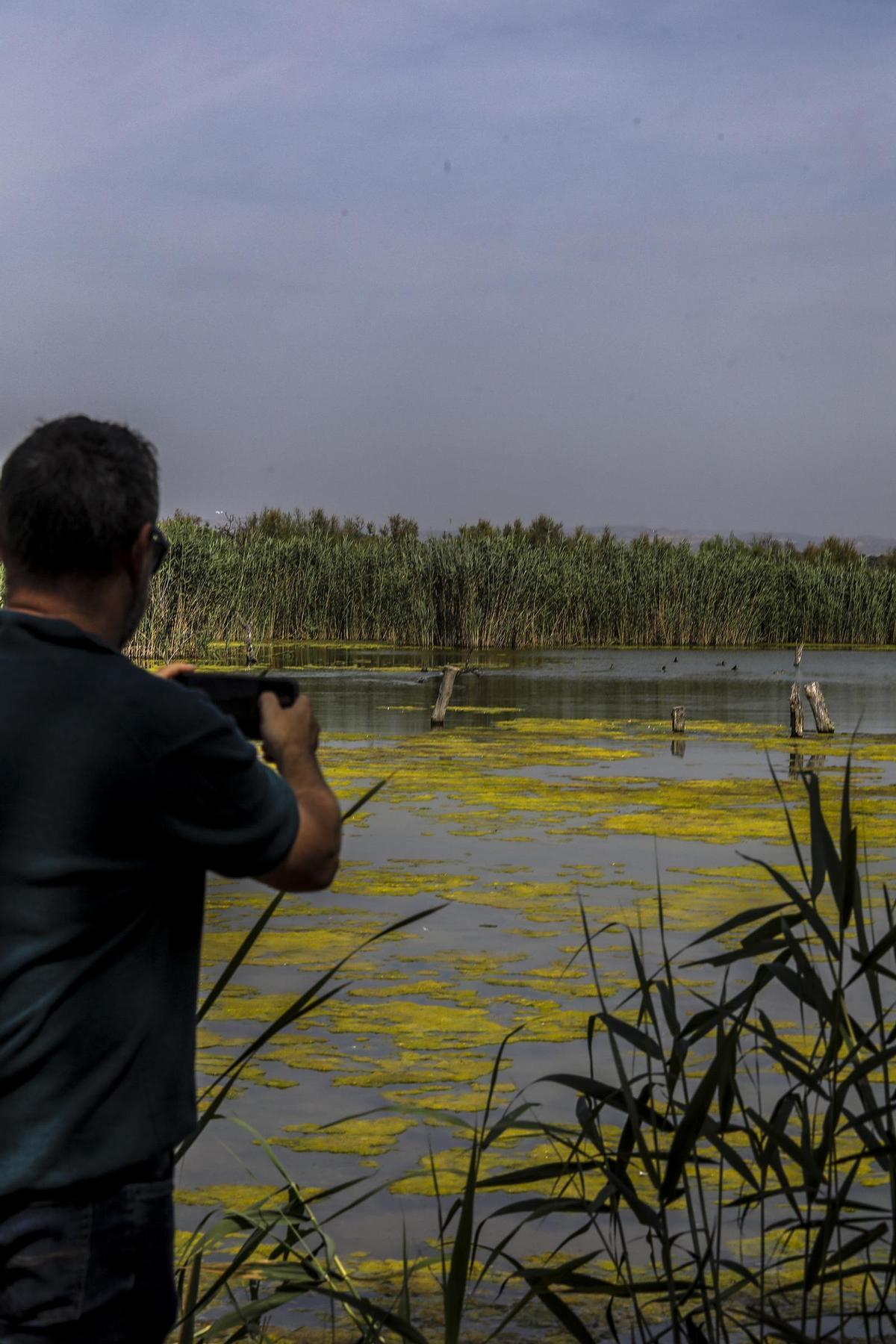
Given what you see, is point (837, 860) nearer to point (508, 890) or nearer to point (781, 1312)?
point (781, 1312)

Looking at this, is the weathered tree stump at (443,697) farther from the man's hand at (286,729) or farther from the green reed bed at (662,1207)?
the man's hand at (286,729)

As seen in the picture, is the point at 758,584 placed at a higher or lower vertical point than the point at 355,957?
higher

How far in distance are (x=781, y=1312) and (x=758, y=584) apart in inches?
1327

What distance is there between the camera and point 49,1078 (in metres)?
1.54

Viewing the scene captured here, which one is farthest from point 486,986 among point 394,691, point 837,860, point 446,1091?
point 394,691

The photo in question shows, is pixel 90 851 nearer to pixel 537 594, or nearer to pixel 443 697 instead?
pixel 443 697

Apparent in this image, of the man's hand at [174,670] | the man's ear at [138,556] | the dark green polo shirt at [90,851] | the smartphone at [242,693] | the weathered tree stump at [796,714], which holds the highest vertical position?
the man's ear at [138,556]

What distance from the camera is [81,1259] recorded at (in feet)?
5.08

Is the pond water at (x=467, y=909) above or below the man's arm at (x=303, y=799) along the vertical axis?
below

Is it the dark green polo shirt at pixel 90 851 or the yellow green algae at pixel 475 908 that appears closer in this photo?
the dark green polo shirt at pixel 90 851

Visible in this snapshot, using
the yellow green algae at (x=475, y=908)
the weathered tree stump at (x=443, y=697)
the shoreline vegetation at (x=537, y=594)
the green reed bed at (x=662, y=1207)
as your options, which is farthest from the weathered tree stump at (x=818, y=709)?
the shoreline vegetation at (x=537, y=594)

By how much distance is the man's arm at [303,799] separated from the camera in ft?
5.20

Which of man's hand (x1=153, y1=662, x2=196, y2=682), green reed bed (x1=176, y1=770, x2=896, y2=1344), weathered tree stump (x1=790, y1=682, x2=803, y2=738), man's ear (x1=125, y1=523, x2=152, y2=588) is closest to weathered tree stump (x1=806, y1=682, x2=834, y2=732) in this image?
weathered tree stump (x1=790, y1=682, x2=803, y2=738)

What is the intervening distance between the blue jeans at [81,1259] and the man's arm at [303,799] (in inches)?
13.2
